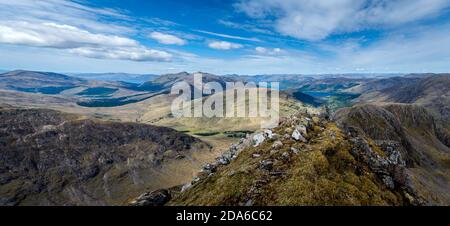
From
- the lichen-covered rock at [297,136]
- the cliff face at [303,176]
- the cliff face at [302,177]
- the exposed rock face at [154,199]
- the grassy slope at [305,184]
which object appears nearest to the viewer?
the grassy slope at [305,184]

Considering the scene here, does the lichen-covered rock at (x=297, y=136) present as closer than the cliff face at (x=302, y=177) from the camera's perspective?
No

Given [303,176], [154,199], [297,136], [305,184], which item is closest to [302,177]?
[303,176]

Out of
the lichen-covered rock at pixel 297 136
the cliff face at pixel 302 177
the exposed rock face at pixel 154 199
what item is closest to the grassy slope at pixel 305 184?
the cliff face at pixel 302 177

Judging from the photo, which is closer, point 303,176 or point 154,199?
point 303,176

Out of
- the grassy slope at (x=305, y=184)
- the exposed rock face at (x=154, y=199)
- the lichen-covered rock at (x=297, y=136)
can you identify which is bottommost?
the exposed rock face at (x=154, y=199)

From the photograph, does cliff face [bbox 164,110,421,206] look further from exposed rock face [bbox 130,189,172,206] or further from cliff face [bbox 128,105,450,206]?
exposed rock face [bbox 130,189,172,206]

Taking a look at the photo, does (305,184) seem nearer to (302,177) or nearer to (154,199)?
(302,177)

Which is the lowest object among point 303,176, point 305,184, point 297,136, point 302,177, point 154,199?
point 154,199

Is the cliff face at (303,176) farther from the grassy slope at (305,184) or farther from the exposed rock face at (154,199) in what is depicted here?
the exposed rock face at (154,199)

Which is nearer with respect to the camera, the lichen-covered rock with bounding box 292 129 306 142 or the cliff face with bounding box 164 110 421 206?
the cliff face with bounding box 164 110 421 206

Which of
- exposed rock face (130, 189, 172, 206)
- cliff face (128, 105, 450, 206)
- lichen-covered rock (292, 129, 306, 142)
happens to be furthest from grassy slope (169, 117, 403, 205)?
exposed rock face (130, 189, 172, 206)

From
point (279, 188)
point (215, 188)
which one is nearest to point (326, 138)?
point (279, 188)
